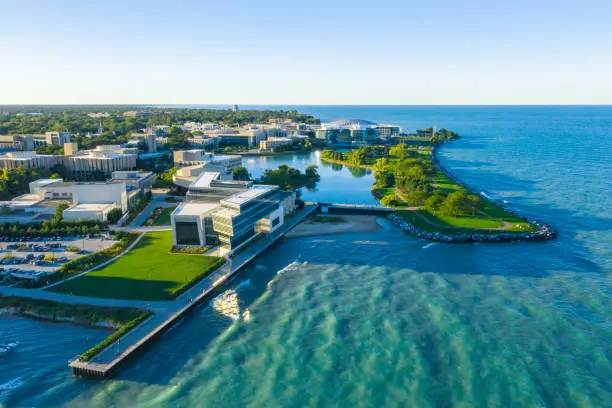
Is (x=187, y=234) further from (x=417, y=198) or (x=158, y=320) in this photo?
(x=417, y=198)

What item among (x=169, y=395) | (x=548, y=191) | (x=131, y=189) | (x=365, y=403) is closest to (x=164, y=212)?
(x=131, y=189)

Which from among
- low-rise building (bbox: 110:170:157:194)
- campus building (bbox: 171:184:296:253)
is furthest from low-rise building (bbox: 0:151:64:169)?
campus building (bbox: 171:184:296:253)

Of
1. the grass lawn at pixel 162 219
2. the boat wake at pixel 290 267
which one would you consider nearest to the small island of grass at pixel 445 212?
the boat wake at pixel 290 267

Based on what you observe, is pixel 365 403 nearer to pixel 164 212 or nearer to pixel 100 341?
pixel 100 341

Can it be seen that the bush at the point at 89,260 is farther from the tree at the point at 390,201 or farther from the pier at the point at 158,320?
the tree at the point at 390,201

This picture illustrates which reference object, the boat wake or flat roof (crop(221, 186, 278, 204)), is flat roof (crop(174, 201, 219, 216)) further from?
the boat wake

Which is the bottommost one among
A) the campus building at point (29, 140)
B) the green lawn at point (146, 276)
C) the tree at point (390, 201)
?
the green lawn at point (146, 276)
